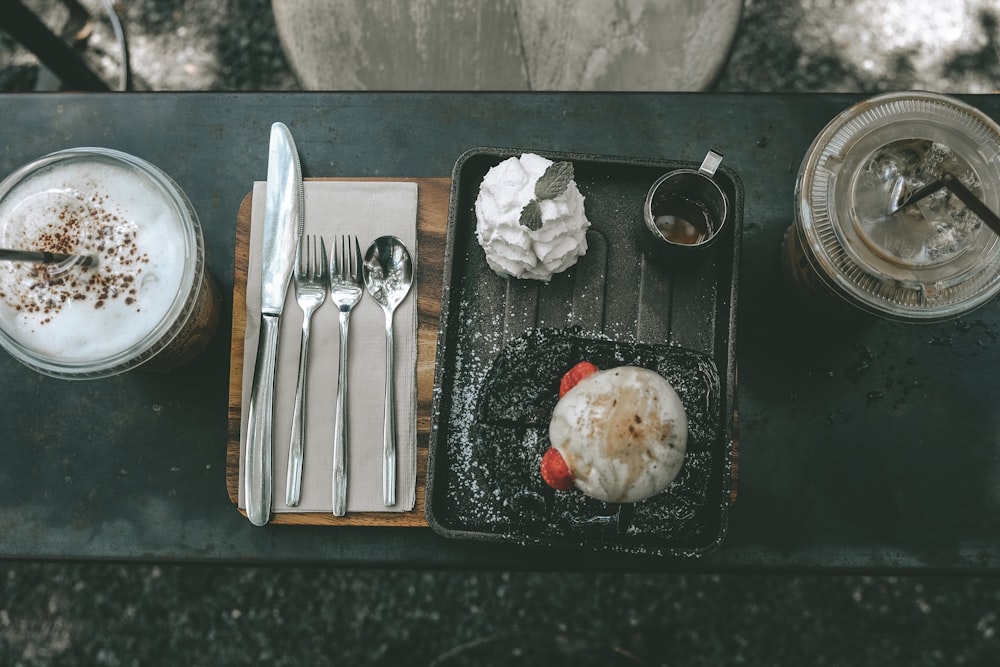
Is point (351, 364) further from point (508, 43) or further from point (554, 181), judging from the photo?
point (508, 43)

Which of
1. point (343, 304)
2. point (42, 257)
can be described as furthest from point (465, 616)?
point (42, 257)

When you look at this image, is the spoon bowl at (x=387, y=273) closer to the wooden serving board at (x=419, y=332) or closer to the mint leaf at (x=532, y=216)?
the wooden serving board at (x=419, y=332)

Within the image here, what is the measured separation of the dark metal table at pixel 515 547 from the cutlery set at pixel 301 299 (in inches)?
3.2

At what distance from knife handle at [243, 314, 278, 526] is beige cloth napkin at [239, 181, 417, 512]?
2 cm

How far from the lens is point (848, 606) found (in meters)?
2.07

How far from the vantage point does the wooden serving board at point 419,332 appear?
3.86 feet

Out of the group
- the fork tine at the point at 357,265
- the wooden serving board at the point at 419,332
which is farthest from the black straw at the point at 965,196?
the fork tine at the point at 357,265

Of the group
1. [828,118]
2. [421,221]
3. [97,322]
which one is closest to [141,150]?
[97,322]

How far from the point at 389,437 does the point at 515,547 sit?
29 cm

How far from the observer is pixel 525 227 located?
108 centimetres

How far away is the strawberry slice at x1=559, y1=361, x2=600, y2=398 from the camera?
1.08 metres

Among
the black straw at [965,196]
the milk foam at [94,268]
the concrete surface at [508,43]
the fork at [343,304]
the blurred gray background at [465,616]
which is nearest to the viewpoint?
the black straw at [965,196]

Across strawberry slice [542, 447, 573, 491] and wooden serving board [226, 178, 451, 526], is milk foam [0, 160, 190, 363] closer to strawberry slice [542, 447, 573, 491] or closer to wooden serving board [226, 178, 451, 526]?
wooden serving board [226, 178, 451, 526]

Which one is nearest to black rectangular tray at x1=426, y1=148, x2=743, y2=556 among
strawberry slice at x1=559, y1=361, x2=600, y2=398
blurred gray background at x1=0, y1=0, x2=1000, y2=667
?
strawberry slice at x1=559, y1=361, x2=600, y2=398
